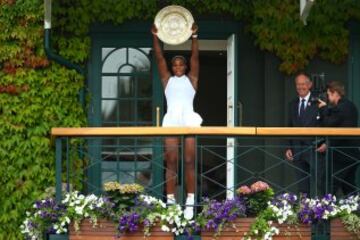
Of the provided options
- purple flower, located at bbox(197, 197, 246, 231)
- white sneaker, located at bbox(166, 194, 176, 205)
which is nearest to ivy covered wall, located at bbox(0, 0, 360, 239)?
white sneaker, located at bbox(166, 194, 176, 205)

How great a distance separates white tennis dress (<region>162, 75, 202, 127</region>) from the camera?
9.00 m

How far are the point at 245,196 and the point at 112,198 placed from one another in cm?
123

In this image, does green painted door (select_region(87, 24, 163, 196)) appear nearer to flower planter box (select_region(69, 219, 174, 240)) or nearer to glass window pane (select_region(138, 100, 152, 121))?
glass window pane (select_region(138, 100, 152, 121))

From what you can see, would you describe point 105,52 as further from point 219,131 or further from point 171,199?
point 219,131

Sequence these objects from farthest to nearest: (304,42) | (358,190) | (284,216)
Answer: (304,42) → (358,190) → (284,216)

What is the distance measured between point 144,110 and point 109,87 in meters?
0.51

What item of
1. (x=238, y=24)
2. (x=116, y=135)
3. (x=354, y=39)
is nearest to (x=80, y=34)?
(x=238, y=24)

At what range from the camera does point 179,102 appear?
906cm

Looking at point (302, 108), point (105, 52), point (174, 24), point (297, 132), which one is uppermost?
point (174, 24)

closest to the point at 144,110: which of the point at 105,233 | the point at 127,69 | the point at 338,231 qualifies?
the point at 127,69

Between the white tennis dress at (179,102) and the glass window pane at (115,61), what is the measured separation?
1658mm

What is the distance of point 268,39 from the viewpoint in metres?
10.3

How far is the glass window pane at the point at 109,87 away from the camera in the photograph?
1061 centimetres

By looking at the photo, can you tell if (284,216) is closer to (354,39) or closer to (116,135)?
(116,135)
